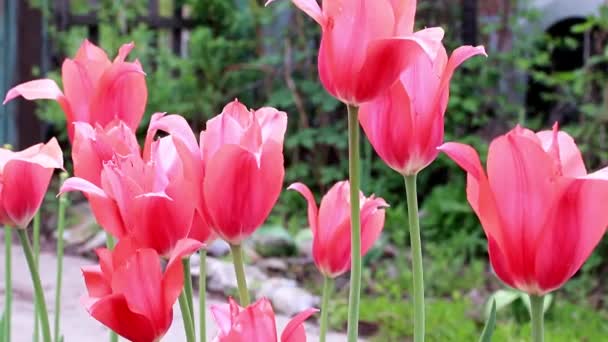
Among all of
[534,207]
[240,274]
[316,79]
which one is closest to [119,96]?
[240,274]

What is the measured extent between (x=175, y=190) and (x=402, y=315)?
2.44 meters

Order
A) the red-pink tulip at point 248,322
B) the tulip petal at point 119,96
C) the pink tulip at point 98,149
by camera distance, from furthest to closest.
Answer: the tulip petal at point 119,96
the pink tulip at point 98,149
the red-pink tulip at point 248,322

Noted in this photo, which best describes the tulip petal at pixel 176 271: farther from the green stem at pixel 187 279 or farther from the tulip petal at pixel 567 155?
the tulip petal at pixel 567 155

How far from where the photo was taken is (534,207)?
0.49 meters

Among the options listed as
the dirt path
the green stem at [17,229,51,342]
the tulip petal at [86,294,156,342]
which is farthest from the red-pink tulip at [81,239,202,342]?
the dirt path

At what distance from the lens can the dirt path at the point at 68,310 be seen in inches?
97.4

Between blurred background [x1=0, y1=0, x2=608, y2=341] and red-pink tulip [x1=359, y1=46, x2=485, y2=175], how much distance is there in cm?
286

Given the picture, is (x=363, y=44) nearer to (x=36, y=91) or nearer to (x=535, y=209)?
(x=535, y=209)

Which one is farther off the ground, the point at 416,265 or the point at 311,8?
the point at 311,8

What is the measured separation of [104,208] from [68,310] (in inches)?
97.1

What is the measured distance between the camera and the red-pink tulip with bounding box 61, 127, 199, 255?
50cm

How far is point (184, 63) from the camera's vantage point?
14.4 ft

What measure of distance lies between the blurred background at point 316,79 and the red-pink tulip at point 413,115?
286cm

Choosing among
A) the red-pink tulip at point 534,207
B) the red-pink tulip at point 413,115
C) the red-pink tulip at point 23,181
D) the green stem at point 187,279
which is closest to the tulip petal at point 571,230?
the red-pink tulip at point 534,207
